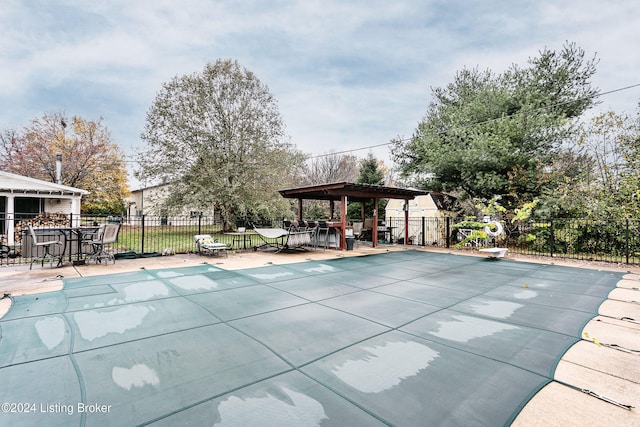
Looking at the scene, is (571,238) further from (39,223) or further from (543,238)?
(39,223)

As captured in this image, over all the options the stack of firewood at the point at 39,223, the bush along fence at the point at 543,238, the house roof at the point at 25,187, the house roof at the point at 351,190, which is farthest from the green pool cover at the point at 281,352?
the house roof at the point at 25,187

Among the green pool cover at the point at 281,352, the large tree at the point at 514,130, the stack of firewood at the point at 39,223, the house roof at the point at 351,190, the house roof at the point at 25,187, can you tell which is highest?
the large tree at the point at 514,130

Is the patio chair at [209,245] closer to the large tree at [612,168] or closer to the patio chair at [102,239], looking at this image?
the patio chair at [102,239]

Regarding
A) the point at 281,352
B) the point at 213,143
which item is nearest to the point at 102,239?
the point at 281,352

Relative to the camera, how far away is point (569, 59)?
13195 mm

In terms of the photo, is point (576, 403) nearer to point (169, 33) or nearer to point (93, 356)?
point (93, 356)

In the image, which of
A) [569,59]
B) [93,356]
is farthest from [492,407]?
[569,59]

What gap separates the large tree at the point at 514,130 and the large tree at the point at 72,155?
22316mm

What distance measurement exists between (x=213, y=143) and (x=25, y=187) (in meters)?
8.45

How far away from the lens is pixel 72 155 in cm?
2081

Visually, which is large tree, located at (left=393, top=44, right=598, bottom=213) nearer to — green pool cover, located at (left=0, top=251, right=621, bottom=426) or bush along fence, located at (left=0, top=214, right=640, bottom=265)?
bush along fence, located at (left=0, top=214, right=640, bottom=265)

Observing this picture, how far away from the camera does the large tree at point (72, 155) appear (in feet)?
66.5

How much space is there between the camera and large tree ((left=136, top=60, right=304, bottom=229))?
54.1ft

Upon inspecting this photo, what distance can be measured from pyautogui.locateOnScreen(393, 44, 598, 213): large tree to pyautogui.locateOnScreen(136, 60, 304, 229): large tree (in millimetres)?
9485
